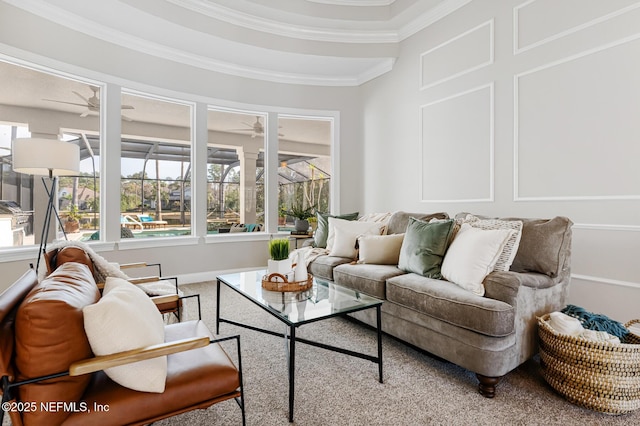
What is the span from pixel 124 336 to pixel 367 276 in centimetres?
199

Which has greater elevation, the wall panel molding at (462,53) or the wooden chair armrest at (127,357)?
the wall panel molding at (462,53)

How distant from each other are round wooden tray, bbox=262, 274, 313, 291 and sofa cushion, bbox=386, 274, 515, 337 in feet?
2.10

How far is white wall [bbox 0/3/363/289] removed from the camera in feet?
11.2

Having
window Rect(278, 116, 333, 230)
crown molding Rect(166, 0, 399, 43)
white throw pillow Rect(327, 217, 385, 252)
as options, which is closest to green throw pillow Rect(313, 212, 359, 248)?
white throw pillow Rect(327, 217, 385, 252)

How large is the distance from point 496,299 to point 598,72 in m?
2.09

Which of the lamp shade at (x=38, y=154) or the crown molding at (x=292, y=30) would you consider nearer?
the lamp shade at (x=38, y=154)

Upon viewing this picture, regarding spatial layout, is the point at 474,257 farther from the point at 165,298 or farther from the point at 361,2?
the point at 361,2

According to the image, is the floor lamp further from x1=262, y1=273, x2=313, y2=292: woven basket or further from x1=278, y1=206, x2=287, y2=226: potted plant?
x1=278, y1=206, x2=287, y2=226: potted plant

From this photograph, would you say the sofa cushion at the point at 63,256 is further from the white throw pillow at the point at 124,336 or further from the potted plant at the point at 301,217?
the potted plant at the point at 301,217

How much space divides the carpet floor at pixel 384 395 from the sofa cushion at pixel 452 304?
14.8 inches

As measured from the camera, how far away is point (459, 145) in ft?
12.6

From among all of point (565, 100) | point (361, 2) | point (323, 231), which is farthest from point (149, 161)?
point (565, 100)

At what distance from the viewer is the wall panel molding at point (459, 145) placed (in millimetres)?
3547

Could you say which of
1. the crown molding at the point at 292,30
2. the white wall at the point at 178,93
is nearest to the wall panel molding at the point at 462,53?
the crown molding at the point at 292,30
